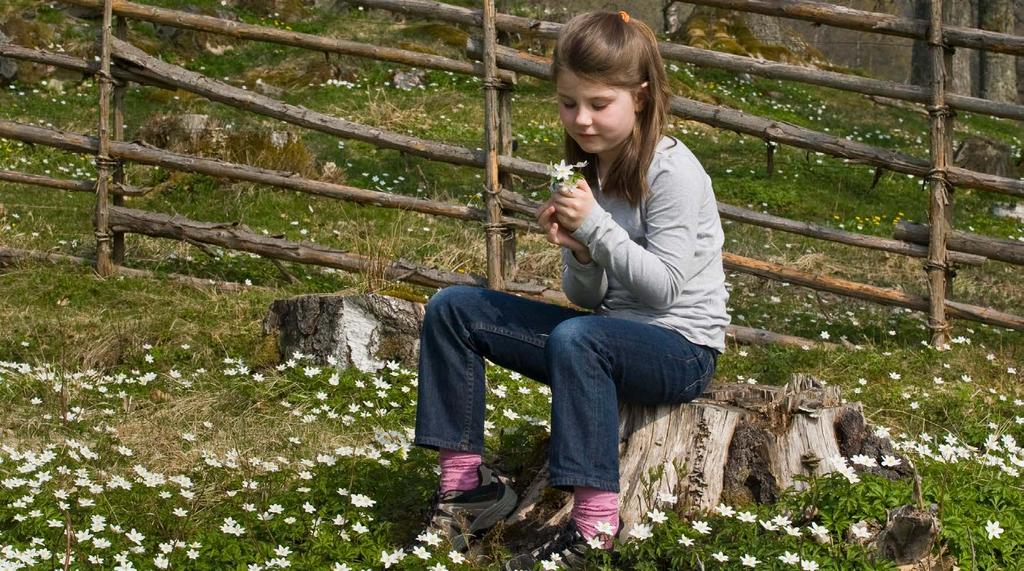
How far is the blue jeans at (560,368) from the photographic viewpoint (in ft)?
10.6

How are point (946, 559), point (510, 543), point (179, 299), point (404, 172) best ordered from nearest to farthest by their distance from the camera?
point (946, 559)
point (510, 543)
point (179, 299)
point (404, 172)

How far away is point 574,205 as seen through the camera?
126 inches

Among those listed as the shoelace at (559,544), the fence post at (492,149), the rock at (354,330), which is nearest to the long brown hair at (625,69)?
the shoelace at (559,544)

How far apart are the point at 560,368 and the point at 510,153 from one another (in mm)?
3704

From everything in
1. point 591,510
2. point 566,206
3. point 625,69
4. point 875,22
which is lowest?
point 591,510

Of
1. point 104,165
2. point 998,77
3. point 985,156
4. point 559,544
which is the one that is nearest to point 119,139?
point 104,165

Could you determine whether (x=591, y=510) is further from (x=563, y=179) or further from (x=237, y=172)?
(x=237, y=172)

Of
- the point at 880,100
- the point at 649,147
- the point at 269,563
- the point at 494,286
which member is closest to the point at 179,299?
the point at 494,286

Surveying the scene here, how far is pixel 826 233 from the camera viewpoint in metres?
6.86

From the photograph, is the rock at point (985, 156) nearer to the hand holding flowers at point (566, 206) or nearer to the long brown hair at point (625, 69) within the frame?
the long brown hair at point (625, 69)

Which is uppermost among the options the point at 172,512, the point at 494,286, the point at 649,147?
the point at 649,147

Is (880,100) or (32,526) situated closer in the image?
(32,526)

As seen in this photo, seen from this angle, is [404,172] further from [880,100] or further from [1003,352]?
[880,100]

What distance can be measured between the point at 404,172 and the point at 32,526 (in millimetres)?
7007
